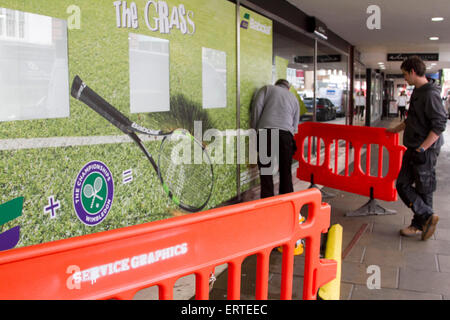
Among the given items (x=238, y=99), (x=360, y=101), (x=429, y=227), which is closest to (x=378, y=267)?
(x=429, y=227)

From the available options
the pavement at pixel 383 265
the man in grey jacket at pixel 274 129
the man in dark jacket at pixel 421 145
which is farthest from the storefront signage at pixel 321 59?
the man in dark jacket at pixel 421 145

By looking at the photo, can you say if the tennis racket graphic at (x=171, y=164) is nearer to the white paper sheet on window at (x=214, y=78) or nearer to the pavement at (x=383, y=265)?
the white paper sheet on window at (x=214, y=78)

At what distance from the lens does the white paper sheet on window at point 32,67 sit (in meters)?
2.62

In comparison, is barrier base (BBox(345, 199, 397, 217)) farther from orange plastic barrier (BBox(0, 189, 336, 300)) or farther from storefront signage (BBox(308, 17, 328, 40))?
storefront signage (BBox(308, 17, 328, 40))

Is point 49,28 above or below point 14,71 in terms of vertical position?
above

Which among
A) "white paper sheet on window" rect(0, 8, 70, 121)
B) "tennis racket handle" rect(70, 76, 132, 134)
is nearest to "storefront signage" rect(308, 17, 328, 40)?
"tennis racket handle" rect(70, 76, 132, 134)

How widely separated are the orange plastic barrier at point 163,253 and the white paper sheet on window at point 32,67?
1668 mm

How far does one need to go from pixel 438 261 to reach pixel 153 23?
10.2 ft

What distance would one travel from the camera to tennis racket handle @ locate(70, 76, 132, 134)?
3.09 m

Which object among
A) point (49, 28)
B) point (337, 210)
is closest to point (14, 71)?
point (49, 28)

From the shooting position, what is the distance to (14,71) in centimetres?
266

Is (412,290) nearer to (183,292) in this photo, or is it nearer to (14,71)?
(183,292)

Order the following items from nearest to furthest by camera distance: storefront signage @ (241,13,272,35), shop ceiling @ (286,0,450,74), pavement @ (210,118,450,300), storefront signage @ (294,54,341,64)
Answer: pavement @ (210,118,450,300), storefront signage @ (241,13,272,35), shop ceiling @ (286,0,450,74), storefront signage @ (294,54,341,64)

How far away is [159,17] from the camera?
12.8 ft
